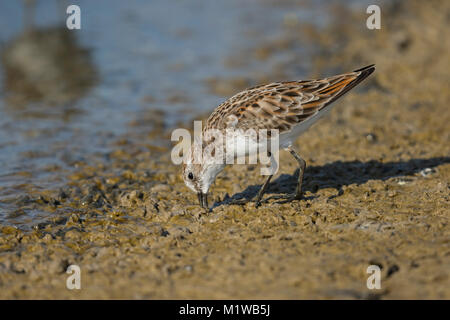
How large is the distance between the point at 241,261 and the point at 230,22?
42.6 feet

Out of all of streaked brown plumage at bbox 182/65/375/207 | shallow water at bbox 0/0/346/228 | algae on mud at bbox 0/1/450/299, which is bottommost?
algae on mud at bbox 0/1/450/299

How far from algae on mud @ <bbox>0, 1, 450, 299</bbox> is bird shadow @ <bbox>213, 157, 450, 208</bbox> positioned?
0.10ft

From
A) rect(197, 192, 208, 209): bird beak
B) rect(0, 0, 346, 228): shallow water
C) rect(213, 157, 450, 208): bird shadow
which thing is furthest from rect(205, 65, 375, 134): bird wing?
Answer: rect(0, 0, 346, 228): shallow water

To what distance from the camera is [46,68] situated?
46.1ft

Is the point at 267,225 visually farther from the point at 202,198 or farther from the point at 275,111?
the point at 275,111

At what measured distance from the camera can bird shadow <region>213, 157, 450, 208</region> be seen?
785cm

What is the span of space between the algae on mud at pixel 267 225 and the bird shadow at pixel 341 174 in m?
0.03

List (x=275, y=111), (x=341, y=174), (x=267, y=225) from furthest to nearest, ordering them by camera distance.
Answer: (x=341, y=174), (x=275, y=111), (x=267, y=225)

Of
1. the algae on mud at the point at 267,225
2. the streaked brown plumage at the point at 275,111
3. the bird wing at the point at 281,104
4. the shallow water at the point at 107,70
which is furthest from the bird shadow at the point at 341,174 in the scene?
the shallow water at the point at 107,70

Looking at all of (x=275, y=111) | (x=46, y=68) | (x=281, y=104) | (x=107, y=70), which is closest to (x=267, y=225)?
(x=275, y=111)

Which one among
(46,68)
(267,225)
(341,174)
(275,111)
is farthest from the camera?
(46,68)

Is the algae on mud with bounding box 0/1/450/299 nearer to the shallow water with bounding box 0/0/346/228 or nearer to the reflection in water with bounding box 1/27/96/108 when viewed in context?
the shallow water with bounding box 0/0/346/228

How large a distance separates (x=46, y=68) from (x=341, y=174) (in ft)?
29.6
